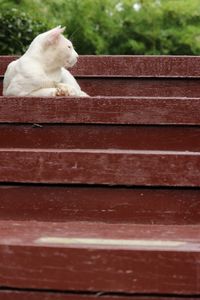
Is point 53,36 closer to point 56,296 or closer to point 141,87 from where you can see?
point 141,87

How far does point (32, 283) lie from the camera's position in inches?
88.7

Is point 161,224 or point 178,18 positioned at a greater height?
point 178,18

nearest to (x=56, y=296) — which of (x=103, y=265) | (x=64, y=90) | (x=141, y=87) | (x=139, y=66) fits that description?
(x=103, y=265)

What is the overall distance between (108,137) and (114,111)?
137 millimetres

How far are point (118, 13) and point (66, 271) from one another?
724 cm

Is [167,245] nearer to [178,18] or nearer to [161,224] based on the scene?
[161,224]

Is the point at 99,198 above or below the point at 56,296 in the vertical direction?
above

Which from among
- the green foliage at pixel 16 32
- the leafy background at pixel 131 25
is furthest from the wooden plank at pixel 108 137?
the leafy background at pixel 131 25

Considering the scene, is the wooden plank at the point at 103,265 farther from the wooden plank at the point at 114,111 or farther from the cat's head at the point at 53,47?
the cat's head at the point at 53,47

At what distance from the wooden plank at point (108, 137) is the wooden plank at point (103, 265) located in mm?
806

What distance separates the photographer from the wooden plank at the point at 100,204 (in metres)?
2.69

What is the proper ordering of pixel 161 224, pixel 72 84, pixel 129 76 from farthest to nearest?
pixel 129 76 < pixel 72 84 < pixel 161 224

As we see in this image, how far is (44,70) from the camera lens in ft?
12.3

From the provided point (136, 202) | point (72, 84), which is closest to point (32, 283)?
point (136, 202)
